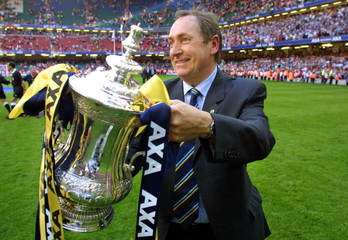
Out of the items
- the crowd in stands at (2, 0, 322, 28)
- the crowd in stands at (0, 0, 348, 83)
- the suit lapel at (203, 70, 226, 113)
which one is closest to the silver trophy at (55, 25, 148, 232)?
the suit lapel at (203, 70, 226, 113)

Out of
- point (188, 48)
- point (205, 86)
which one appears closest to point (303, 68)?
point (205, 86)

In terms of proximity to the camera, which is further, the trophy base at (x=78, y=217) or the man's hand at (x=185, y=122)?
the trophy base at (x=78, y=217)

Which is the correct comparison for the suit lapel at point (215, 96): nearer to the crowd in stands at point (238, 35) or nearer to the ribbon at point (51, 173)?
the ribbon at point (51, 173)

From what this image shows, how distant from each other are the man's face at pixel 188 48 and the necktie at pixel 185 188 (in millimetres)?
417

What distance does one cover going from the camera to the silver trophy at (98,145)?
1.06 metres

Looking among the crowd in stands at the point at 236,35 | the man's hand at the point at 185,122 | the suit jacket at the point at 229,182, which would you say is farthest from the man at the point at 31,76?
the crowd in stands at the point at 236,35

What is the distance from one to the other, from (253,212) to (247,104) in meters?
0.63

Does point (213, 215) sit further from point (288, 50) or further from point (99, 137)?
point (288, 50)

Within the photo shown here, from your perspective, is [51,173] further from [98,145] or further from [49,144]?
[98,145]

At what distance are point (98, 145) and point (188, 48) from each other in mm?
738

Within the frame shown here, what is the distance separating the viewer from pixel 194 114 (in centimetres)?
100

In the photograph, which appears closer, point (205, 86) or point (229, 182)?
point (229, 182)

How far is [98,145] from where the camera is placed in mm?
1149

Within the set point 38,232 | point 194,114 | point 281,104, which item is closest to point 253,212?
point 194,114
